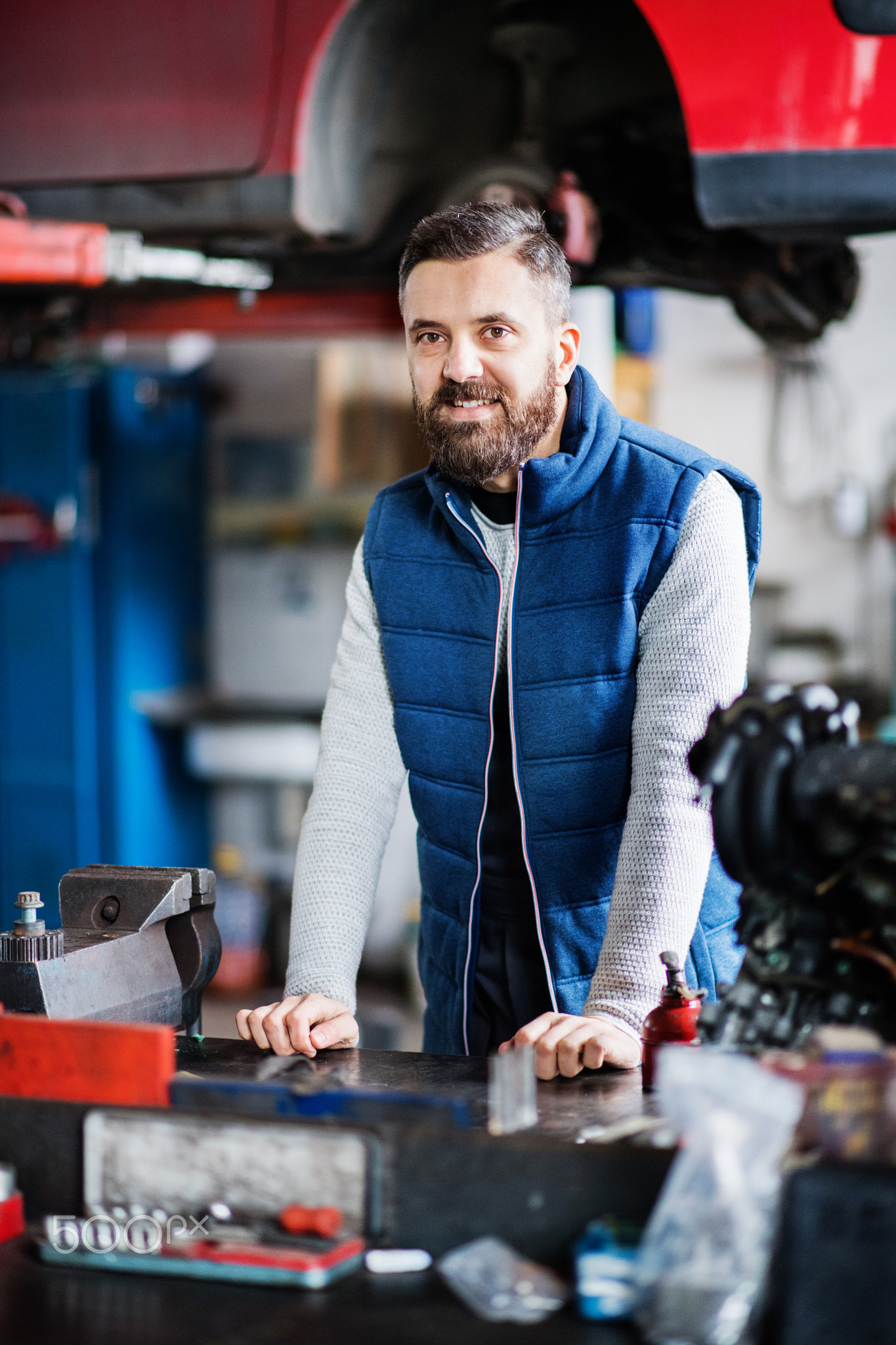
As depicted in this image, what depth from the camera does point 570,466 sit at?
1.81 meters

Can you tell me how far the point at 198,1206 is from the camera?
1.19 meters

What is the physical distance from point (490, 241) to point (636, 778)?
2.18ft

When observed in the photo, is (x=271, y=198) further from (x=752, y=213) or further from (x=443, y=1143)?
(x=443, y=1143)

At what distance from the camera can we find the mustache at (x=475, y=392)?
1746mm

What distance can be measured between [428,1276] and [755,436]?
4.72 metres

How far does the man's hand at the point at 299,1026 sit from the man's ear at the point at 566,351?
32.9 inches

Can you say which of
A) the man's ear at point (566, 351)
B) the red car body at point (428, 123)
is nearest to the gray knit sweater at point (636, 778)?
the man's ear at point (566, 351)

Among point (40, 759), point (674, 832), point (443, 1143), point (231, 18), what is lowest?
point (40, 759)

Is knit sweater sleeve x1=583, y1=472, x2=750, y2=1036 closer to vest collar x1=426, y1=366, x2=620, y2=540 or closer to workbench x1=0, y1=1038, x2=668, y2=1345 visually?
vest collar x1=426, y1=366, x2=620, y2=540

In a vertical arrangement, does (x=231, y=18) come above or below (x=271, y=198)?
above

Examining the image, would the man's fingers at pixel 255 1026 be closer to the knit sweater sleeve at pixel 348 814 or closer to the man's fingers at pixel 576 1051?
the knit sweater sleeve at pixel 348 814

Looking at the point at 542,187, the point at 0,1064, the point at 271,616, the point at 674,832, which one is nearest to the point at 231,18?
the point at 542,187

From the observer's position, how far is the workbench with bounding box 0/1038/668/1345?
1017 millimetres

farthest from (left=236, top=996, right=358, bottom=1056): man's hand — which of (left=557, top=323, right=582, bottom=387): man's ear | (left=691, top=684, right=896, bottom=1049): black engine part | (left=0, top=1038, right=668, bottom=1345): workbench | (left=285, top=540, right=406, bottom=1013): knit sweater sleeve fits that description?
(left=557, top=323, right=582, bottom=387): man's ear
